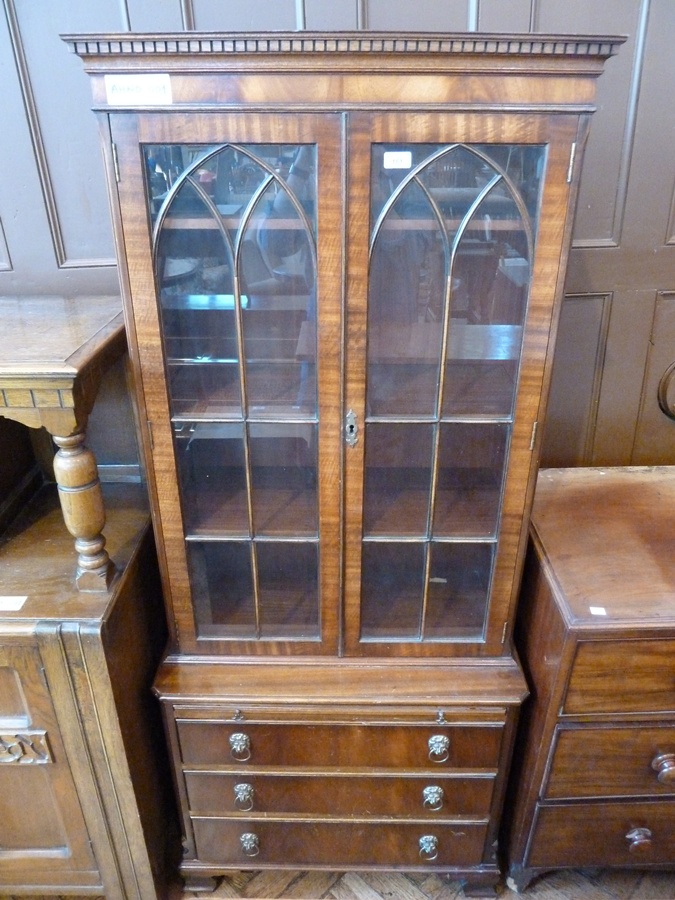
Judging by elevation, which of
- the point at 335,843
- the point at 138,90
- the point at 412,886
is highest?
the point at 138,90

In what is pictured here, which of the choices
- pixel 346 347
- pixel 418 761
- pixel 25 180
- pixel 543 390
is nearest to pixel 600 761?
pixel 418 761

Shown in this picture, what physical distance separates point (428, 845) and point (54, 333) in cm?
115

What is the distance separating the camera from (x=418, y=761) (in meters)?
1.13

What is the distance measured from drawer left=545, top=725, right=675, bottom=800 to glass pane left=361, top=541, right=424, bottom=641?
0.31m

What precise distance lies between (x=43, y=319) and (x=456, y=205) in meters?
0.69

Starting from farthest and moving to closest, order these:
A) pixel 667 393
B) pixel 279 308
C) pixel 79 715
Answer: pixel 667 393
pixel 79 715
pixel 279 308

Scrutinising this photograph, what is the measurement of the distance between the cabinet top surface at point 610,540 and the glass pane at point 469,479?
0.17 meters

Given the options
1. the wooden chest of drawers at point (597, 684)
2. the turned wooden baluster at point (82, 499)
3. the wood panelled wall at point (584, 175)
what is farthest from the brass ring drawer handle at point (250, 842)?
the wood panelled wall at point (584, 175)

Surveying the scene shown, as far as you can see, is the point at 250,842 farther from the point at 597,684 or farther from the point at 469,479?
the point at 469,479

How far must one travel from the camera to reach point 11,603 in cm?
97

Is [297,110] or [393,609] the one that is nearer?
[297,110]

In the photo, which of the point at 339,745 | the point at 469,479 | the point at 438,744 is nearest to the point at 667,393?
the point at 469,479

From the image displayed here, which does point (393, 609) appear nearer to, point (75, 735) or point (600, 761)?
point (600, 761)

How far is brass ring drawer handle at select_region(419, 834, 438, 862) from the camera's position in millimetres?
1191
